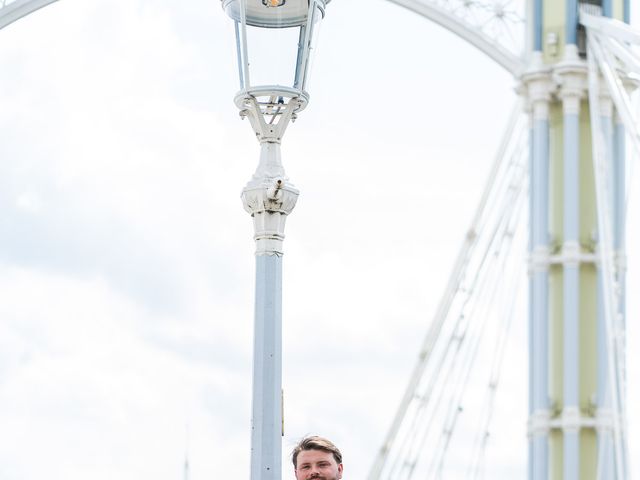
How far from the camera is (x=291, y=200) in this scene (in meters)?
10.5

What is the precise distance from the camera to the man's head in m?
6.98

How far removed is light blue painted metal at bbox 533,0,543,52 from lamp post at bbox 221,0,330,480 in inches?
461

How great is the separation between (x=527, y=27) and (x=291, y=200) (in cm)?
1228

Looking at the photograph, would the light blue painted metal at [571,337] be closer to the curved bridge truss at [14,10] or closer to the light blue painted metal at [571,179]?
the light blue painted metal at [571,179]

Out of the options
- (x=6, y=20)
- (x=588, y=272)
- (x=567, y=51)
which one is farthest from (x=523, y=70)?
(x=6, y=20)

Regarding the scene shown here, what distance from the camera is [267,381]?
9961 mm

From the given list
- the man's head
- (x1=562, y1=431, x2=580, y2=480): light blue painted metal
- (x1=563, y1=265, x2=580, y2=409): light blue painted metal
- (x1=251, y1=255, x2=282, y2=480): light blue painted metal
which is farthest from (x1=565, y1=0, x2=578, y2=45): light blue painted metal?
the man's head

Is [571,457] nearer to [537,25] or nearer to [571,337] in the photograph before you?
[571,337]

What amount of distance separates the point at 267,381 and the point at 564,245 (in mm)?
12261

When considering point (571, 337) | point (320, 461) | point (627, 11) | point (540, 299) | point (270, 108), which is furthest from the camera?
point (627, 11)

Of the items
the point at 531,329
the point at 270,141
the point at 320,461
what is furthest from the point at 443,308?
the point at 320,461

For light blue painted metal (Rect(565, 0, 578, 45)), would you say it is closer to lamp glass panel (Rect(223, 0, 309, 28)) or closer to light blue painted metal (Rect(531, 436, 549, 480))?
light blue painted metal (Rect(531, 436, 549, 480))

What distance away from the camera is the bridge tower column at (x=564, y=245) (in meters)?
21.6

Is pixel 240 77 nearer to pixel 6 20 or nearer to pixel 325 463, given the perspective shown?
pixel 325 463
